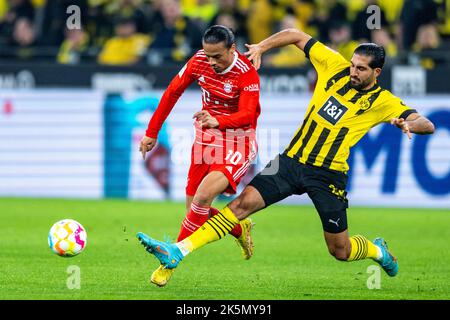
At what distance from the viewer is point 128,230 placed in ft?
45.7

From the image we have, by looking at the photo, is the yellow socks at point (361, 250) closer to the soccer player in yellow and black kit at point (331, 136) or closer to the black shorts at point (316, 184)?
the soccer player in yellow and black kit at point (331, 136)

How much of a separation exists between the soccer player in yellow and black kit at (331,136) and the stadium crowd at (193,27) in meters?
7.89

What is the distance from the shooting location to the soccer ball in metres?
9.80

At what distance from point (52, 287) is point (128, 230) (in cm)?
466

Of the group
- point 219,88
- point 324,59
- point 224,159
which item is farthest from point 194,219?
point 324,59

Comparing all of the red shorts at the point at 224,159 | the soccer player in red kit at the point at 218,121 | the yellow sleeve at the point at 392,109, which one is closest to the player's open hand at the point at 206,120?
the soccer player in red kit at the point at 218,121

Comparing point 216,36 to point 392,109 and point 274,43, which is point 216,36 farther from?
point 392,109

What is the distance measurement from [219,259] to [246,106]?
2.54m

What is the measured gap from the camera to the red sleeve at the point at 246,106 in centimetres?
952

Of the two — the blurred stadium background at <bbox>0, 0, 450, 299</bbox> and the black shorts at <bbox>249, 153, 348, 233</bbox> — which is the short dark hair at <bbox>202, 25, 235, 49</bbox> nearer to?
the black shorts at <bbox>249, 153, 348, 233</bbox>

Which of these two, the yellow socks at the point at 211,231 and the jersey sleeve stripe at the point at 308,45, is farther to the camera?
the jersey sleeve stripe at the point at 308,45
